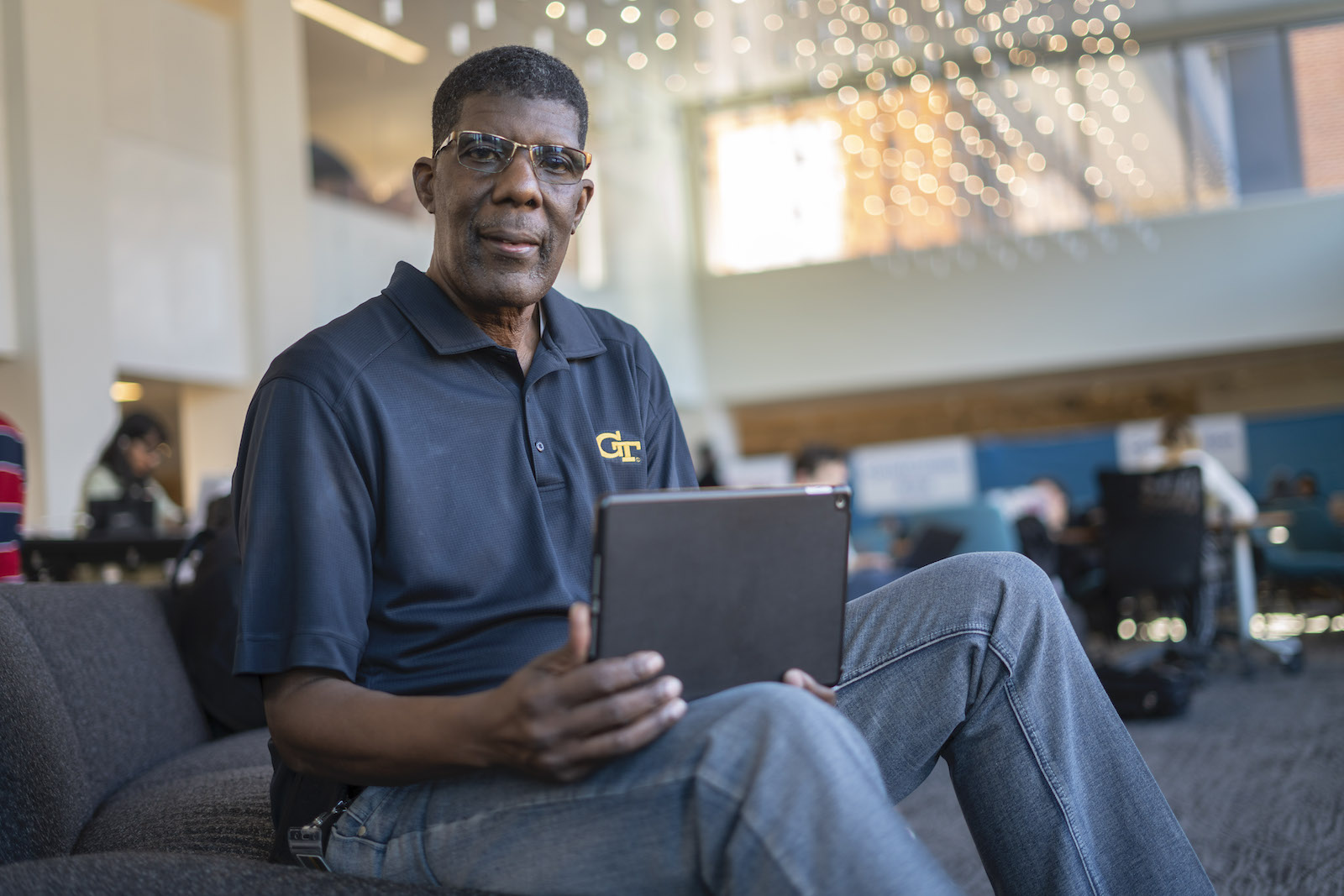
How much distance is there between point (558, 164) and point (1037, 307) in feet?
37.8

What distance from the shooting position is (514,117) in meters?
1.33

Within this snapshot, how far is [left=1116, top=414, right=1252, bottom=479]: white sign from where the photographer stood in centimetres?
1025

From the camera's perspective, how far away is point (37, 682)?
153 centimetres

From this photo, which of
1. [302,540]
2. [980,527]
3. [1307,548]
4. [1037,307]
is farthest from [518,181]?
[1037,307]

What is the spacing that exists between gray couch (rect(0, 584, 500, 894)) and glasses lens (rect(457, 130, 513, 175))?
76cm

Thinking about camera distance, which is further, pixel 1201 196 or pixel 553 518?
pixel 1201 196

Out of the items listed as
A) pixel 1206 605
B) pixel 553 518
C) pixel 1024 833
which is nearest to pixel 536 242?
pixel 553 518

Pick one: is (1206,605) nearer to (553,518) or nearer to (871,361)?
(553,518)

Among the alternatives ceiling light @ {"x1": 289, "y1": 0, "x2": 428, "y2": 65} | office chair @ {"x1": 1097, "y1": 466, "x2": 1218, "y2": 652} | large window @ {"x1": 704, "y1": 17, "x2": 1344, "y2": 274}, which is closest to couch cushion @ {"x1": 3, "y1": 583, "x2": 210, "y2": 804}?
office chair @ {"x1": 1097, "y1": 466, "x2": 1218, "y2": 652}

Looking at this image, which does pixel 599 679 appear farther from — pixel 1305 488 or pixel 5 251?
pixel 1305 488

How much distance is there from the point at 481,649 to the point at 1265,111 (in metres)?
12.7

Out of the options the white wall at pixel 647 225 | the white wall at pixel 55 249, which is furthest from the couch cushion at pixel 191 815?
the white wall at pixel 647 225

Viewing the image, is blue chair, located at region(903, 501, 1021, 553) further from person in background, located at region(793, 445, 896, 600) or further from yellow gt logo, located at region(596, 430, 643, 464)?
yellow gt logo, located at region(596, 430, 643, 464)

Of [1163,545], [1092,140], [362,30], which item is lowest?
[1163,545]
